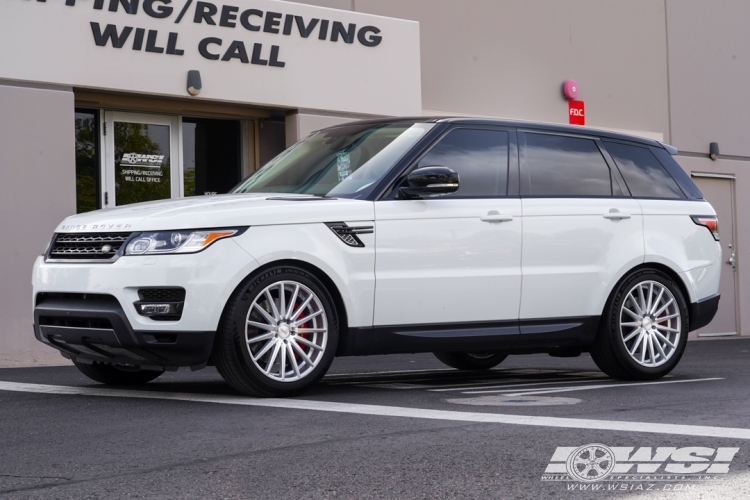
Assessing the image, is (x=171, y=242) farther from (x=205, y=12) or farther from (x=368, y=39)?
(x=368, y=39)

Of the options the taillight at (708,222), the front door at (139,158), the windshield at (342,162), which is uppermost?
the front door at (139,158)

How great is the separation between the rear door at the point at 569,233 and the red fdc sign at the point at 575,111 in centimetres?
1052

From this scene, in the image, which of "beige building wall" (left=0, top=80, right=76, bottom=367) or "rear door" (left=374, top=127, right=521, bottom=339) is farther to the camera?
"beige building wall" (left=0, top=80, right=76, bottom=367)

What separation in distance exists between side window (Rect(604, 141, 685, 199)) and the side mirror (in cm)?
191

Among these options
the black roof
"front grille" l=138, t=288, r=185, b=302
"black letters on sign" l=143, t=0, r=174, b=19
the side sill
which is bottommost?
the side sill

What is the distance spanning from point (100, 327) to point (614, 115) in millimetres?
14651

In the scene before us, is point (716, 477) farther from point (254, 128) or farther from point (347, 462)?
point (254, 128)

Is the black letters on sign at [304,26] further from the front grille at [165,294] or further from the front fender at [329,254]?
the front grille at [165,294]

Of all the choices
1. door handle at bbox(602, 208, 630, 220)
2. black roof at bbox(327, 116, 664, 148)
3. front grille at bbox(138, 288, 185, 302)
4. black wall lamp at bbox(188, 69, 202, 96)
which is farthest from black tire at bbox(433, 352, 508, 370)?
black wall lamp at bbox(188, 69, 202, 96)

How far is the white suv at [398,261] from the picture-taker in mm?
6344

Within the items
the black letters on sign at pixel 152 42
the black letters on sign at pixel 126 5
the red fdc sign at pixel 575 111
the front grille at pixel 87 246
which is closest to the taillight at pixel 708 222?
the front grille at pixel 87 246

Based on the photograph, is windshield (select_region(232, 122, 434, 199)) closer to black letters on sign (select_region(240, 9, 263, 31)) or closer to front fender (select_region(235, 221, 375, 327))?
front fender (select_region(235, 221, 375, 327))

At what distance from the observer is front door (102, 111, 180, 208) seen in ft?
46.5

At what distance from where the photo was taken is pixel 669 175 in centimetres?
877
